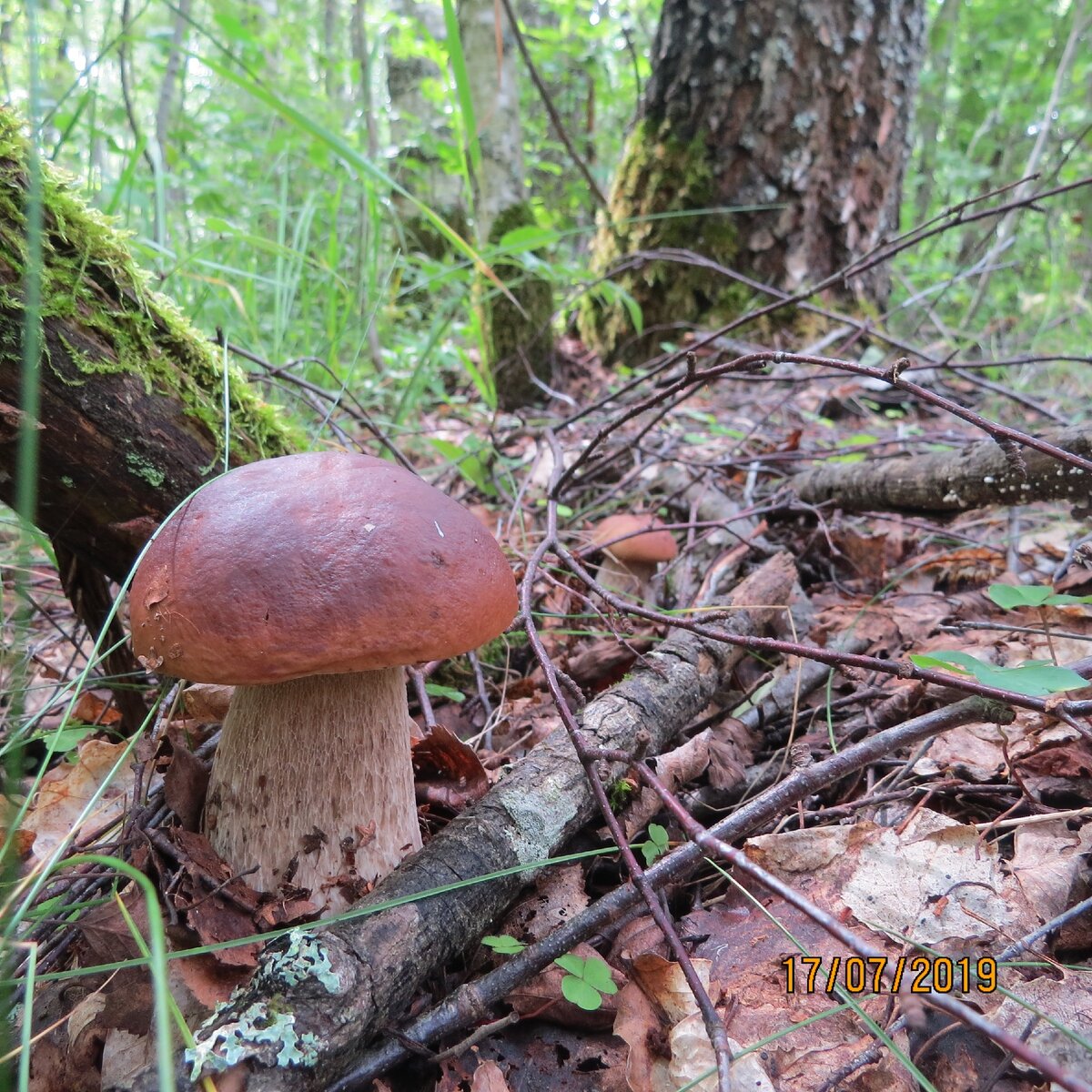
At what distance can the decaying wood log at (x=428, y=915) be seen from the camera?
100cm

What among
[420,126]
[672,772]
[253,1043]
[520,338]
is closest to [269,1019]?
[253,1043]

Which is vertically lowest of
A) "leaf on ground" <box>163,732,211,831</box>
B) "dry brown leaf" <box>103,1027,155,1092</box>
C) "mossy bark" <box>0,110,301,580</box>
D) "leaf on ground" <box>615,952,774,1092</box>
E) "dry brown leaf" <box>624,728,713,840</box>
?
"leaf on ground" <box>615,952,774,1092</box>

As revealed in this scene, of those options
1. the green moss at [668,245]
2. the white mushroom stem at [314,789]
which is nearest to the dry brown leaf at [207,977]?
the white mushroom stem at [314,789]

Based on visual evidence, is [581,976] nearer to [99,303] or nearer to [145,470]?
[145,470]

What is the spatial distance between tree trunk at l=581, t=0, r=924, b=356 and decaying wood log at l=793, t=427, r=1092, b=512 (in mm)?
2466

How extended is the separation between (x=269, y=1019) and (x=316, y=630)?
55 centimetres

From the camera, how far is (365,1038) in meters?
1.12

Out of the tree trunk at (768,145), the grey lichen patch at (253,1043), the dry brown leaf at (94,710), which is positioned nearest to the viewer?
the grey lichen patch at (253,1043)

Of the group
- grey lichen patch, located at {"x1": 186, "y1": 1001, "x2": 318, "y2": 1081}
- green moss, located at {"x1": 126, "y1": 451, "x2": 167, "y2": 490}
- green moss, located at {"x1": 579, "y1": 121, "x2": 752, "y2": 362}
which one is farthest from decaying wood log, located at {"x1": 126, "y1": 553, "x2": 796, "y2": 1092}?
green moss, located at {"x1": 579, "y1": 121, "x2": 752, "y2": 362}

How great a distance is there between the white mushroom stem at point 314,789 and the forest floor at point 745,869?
0.27 feet

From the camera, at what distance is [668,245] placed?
531 cm

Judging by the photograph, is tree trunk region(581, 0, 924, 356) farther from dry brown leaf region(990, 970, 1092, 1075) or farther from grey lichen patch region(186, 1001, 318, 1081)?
grey lichen patch region(186, 1001, 318, 1081)

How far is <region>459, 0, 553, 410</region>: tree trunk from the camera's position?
4828 mm

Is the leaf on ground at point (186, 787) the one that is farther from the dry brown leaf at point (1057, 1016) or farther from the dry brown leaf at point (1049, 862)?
the dry brown leaf at point (1049, 862)
